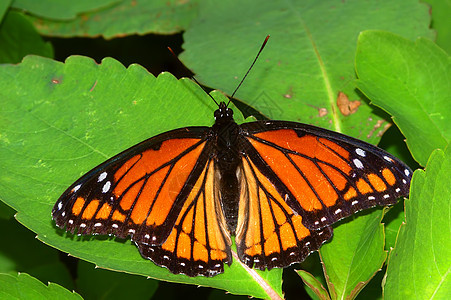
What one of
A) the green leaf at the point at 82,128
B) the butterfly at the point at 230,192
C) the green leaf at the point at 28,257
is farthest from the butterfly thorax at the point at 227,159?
the green leaf at the point at 28,257

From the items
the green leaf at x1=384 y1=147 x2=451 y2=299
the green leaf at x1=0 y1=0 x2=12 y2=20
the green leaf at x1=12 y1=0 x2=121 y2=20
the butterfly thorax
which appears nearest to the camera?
the green leaf at x1=384 y1=147 x2=451 y2=299

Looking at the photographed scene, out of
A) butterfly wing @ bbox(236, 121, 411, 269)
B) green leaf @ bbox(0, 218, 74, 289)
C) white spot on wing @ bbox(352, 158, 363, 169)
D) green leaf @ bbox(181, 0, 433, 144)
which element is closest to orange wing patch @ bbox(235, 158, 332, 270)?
butterfly wing @ bbox(236, 121, 411, 269)

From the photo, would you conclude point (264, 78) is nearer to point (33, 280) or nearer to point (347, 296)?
point (347, 296)

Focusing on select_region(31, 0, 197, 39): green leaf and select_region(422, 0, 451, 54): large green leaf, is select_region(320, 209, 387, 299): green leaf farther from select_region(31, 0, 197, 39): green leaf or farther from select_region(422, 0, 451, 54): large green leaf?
select_region(31, 0, 197, 39): green leaf

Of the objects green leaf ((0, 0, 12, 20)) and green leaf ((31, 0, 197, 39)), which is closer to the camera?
green leaf ((0, 0, 12, 20))

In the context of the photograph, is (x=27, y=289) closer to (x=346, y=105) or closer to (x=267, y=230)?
(x=267, y=230)

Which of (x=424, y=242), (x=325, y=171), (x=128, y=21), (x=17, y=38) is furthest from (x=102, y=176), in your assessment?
(x=128, y=21)

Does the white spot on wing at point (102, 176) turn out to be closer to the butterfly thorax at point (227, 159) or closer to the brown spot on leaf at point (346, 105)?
the butterfly thorax at point (227, 159)
